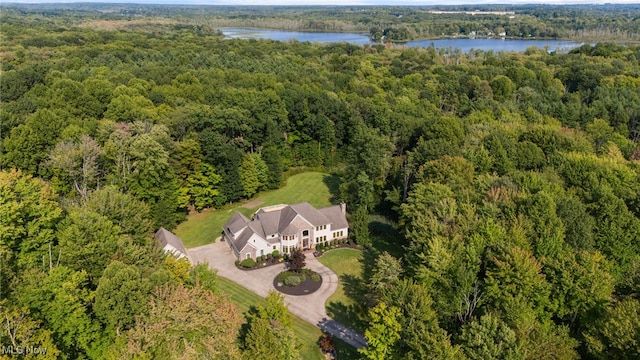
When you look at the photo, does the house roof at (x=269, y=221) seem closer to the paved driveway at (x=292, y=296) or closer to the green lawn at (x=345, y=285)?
the paved driveway at (x=292, y=296)

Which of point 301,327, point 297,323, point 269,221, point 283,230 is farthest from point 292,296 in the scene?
point 269,221

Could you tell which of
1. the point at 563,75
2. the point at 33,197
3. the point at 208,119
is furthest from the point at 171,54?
the point at 563,75

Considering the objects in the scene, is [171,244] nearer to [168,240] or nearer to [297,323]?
[168,240]

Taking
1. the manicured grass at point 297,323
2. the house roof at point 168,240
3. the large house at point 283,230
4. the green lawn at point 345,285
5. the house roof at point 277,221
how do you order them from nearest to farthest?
1. the manicured grass at point 297,323
2. the green lawn at point 345,285
3. the house roof at point 168,240
4. the large house at point 283,230
5. the house roof at point 277,221

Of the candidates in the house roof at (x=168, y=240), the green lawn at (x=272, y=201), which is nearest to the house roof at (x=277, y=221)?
the green lawn at (x=272, y=201)

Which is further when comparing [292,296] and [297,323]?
[292,296]

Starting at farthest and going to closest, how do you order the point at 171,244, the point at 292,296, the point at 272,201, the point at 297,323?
the point at 272,201 < the point at 171,244 < the point at 292,296 < the point at 297,323

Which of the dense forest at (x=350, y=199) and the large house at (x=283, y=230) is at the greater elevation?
the dense forest at (x=350, y=199)
